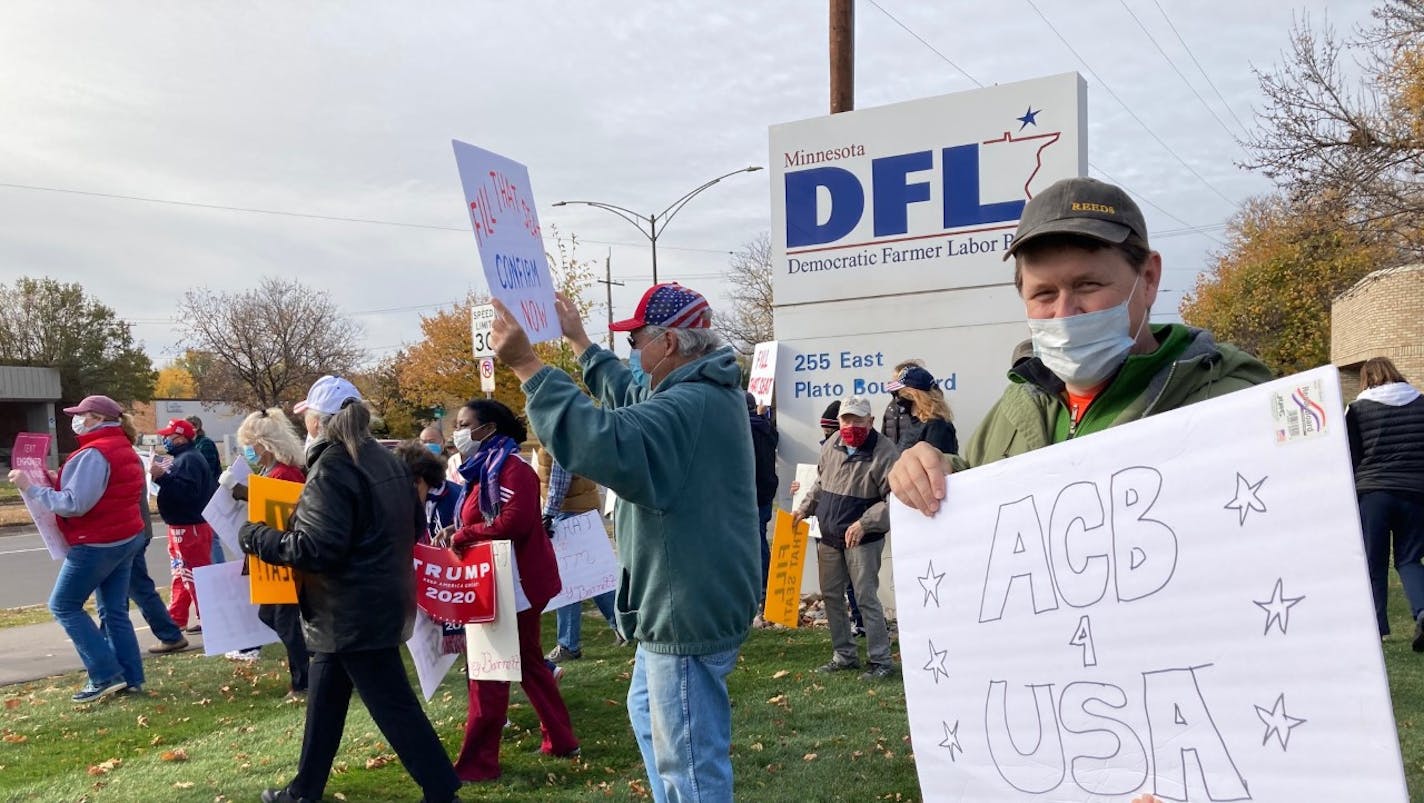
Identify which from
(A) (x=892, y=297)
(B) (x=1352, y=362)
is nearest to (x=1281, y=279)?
(B) (x=1352, y=362)

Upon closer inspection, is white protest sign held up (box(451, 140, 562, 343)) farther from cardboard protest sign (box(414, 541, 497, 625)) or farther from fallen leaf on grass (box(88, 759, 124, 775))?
fallen leaf on grass (box(88, 759, 124, 775))

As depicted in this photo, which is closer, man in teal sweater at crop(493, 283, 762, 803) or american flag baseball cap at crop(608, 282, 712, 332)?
man in teal sweater at crop(493, 283, 762, 803)

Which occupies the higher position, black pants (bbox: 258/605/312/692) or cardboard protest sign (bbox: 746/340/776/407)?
cardboard protest sign (bbox: 746/340/776/407)

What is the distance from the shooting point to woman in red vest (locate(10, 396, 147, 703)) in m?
7.02

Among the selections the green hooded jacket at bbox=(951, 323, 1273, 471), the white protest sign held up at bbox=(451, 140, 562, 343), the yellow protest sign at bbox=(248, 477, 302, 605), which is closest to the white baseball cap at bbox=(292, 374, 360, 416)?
the yellow protest sign at bbox=(248, 477, 302, 605)

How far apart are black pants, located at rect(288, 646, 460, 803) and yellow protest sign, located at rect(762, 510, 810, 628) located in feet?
13.0

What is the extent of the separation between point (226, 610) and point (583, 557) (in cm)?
228

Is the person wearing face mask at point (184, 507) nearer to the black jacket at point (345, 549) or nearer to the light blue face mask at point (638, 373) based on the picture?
the black jacket at point (345, 549)

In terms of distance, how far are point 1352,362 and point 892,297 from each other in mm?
28332

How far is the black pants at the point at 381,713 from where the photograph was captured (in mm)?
4488

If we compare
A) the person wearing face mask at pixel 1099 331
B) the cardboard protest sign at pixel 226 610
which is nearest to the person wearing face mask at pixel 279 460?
the cardboard protest sign at pixel 226 610

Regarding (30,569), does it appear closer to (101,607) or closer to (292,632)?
(101,607)

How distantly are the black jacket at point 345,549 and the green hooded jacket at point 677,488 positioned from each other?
1.61m

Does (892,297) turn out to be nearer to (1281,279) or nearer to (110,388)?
(1281,279)
